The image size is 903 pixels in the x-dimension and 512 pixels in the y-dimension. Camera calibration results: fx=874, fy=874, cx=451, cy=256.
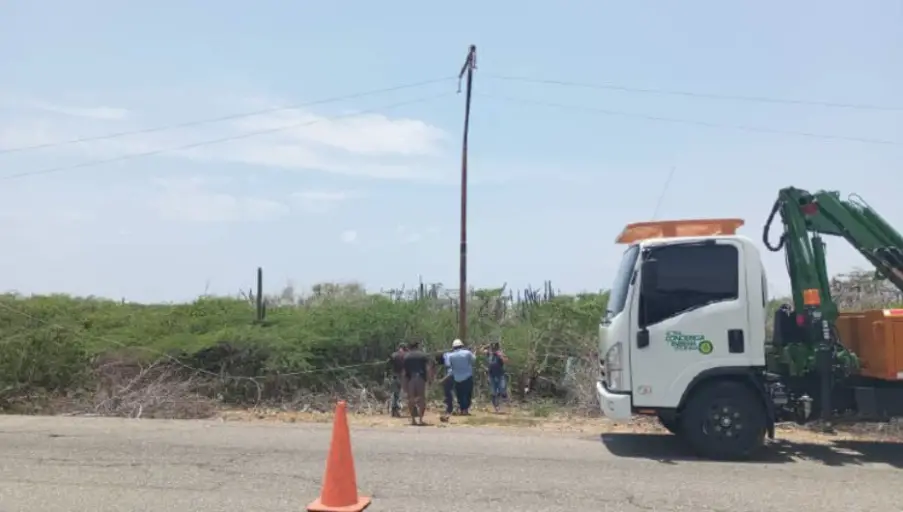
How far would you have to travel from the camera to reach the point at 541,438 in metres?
12.7

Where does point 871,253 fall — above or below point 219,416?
above

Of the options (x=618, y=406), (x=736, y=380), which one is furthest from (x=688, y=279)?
(x=618, y=406)

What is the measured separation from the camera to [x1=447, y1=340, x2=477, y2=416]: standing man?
709 inches

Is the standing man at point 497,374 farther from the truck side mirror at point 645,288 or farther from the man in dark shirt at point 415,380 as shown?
the truck side mirror at point 645,288

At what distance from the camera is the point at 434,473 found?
9438 mm

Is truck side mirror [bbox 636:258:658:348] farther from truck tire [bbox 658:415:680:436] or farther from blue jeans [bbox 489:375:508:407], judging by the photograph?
blue jeans [bbox 489:375:508:407]

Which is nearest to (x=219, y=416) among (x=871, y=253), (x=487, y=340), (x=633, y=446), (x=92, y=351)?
(x=92, y=351)

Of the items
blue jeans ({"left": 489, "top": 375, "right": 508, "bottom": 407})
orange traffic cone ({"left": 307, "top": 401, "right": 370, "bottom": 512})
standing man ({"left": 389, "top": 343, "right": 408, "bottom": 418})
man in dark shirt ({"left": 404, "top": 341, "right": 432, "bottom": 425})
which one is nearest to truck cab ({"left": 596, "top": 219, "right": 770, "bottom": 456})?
orange traffic cone ({"left": 307, "top": 401, "right": 370, "bottom": 512})

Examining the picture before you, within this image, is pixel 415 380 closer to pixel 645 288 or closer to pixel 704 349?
pixel 645 288

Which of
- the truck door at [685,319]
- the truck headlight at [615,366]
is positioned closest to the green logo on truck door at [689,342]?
the truck door at [685,319]

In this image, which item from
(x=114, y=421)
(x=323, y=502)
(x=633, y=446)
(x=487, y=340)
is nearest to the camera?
(x=323, y=502)

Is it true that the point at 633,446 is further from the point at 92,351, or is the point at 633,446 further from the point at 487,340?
the point at 92,351

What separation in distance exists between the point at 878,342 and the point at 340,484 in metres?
7.28

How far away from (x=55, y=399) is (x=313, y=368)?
5.47 metres
